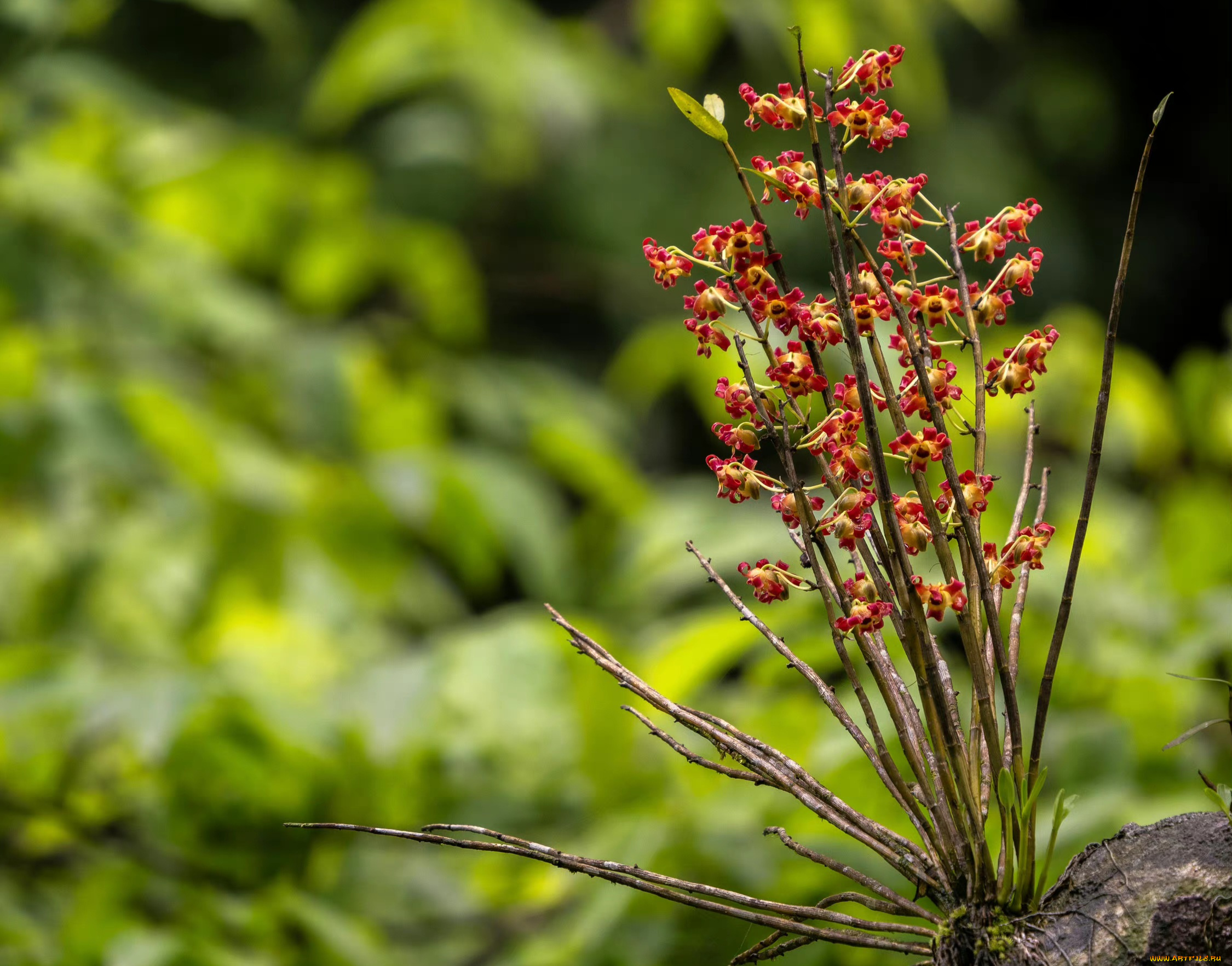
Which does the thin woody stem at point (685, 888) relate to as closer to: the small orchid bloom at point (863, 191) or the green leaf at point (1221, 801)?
the green leaf at point (1221, 801)

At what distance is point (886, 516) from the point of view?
404mm

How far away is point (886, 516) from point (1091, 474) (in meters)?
0.09

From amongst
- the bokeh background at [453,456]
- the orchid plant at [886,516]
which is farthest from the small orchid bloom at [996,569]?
the bokeh background at [453,456]

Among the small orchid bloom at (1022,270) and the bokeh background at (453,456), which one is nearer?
the small orchid bloom at (1022,270)

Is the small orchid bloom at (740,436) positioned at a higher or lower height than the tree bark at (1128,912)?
higher

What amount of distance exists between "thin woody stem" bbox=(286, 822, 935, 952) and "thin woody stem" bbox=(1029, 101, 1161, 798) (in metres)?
0.09

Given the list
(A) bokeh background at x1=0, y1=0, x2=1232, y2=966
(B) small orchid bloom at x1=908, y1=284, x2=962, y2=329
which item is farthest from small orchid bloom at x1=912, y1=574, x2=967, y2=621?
(A) bokeh background at x1=0, y1=0, x2=1232, y2=966

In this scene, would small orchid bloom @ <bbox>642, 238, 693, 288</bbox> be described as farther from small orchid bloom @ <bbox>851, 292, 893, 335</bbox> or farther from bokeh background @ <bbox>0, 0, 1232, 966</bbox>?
bokeh background @ <bbox>0, 0, 1232, 966</bbox>

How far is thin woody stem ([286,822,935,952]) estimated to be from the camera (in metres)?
0.41

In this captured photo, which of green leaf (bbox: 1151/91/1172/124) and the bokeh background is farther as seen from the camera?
the bokeh background

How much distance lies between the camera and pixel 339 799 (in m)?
1.11

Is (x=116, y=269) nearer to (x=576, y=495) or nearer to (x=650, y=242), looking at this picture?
(x=650, y=242)

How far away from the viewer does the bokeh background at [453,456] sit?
1.03 metres

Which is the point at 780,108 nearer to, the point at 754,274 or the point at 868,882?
the point at 754,274
